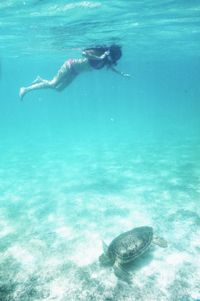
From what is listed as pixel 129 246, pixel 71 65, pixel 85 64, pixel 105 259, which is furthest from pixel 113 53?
pixel 105 259

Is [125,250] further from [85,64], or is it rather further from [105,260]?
[85,64]

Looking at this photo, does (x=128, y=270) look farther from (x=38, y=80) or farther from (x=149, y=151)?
(x=149, y=151)

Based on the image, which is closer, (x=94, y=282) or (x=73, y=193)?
(x=94, y=282)

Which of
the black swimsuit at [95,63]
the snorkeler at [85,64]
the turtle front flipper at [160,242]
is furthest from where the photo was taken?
the black swimsuit at [95,63]

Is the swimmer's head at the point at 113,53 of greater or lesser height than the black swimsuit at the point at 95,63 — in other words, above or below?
above

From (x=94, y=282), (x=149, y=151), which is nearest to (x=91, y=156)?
(x=149, y=151)

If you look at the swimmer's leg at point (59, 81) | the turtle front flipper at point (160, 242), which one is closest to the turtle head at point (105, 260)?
the turtle front flipper at point (160, 242)

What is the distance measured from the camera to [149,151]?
995 inches

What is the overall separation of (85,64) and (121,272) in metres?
8.39

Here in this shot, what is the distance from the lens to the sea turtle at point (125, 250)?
779 cm

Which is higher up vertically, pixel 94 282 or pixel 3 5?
pixel 3 5

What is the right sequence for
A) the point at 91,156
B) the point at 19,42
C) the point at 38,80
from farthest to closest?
the point at 19,42 < the point at 91,156 < the point at 38,80

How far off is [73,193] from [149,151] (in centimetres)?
1193

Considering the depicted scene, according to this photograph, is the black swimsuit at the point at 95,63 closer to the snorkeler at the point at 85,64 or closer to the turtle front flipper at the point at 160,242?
the snorkeler at the point at 85,64
